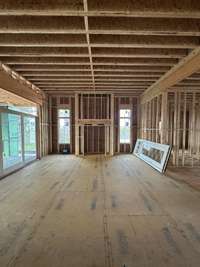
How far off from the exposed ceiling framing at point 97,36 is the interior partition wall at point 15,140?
155 cm

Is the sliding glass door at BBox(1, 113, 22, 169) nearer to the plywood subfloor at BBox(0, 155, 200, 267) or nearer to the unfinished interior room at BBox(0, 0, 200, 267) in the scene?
the unfinished interior room at BBox(0, 0, 200, 267)

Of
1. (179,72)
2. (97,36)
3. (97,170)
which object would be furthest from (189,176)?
(97,36)

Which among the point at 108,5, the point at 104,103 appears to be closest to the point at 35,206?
the point at 108,5

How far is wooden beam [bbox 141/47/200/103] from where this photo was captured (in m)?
4.25

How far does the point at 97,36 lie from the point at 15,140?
4.55 metres

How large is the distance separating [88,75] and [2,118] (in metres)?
3.07

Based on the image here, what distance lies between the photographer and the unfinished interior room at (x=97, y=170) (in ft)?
7.22

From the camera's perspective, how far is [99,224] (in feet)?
8.85

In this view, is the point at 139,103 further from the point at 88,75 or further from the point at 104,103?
the point at 88,75

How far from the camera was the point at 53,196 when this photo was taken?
3770 millimetres

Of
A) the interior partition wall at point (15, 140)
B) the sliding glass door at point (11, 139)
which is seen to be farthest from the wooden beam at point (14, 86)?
the sliding glass door at point (11, 139)

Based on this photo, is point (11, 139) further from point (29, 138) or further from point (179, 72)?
point (179, 72)

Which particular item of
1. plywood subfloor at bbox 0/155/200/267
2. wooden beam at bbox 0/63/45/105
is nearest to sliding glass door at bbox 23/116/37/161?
wooden beam at bbox 0/63/45/105

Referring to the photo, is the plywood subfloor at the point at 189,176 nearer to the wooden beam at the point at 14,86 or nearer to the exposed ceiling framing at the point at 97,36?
the exposed ceiling framing at the point at 97,36
